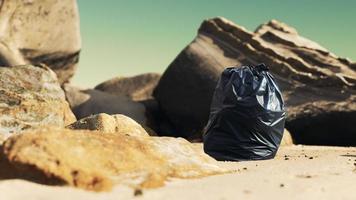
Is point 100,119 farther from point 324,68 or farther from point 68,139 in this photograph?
point 324,68

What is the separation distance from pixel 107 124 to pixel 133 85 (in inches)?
268

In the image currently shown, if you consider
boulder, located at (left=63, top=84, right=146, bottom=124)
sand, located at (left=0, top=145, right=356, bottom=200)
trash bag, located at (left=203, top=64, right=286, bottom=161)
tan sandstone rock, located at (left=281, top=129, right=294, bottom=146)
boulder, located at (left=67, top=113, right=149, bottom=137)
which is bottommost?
boulder, located at (left=63, top=84, right=146, bottom=124)

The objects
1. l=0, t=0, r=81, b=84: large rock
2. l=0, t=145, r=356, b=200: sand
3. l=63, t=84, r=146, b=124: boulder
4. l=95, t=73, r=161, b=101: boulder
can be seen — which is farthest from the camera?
l=95, t=73, r=161, b=101: boulder

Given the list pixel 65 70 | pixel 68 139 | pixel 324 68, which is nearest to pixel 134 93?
pixel 65 70

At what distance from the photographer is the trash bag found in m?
4.89

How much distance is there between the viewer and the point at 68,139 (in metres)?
3.05

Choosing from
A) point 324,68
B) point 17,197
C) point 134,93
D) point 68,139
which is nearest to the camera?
point 17,197

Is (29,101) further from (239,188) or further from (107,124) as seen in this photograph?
(239,188)

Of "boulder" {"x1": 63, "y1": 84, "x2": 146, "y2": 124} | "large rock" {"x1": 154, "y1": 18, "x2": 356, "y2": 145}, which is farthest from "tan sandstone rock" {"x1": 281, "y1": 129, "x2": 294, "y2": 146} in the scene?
→ "boulder" {"x1": 63, "y1": 84, "x2": 146, "y2": 124}

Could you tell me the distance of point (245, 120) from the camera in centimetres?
488

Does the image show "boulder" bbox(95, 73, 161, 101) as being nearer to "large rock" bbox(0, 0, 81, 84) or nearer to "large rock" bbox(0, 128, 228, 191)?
"large rock" bbox(0, 0, 81, 84)

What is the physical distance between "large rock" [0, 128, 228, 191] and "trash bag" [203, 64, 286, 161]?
1.39 metres

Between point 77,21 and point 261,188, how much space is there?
31.3ft

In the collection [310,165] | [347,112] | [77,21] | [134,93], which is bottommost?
[134,93]
